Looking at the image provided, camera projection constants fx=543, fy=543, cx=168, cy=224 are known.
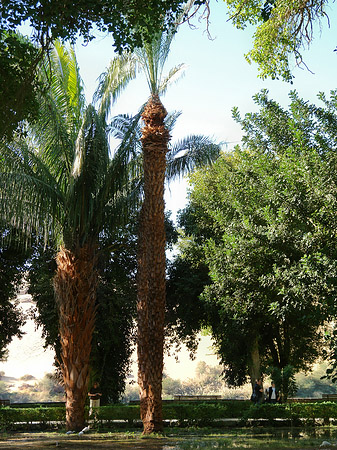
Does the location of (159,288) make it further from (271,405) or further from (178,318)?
(178,318)

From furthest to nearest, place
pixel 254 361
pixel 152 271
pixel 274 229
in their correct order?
pixel 254 361, pixel 274 229, pixel 152 271

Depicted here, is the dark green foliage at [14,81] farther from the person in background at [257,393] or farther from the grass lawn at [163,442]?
the person in background at [257,393]

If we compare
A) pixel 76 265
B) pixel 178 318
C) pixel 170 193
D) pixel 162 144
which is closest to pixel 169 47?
pixel 162 144

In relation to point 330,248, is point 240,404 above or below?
below

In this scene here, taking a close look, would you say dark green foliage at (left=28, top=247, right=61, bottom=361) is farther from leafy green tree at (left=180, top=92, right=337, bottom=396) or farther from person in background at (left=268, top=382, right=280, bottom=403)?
person in background at (left=268, top=382, right=280, bottom=403)

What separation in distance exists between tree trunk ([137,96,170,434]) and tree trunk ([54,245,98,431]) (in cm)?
165

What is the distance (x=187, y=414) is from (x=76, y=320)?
6.15m

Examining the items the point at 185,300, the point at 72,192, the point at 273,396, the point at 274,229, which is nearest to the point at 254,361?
the point at 273,396

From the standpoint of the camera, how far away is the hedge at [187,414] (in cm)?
1912

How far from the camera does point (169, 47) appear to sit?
16297 millimetres

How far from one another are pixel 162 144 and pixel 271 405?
10246 mm

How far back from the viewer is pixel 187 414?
19.2m

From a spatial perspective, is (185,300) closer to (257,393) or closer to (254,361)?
(254,361)

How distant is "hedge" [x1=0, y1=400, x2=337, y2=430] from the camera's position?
19.1 meters
